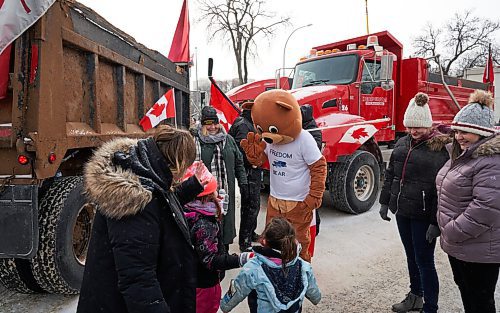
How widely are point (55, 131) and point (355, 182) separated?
4.52 m

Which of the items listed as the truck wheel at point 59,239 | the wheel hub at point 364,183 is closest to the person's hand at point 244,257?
the truck wheel at point 59,239

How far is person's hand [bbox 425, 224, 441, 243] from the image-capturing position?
119 inches

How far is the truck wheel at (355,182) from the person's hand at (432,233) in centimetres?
310

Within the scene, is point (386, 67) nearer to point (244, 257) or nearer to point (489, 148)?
point (489, 148)

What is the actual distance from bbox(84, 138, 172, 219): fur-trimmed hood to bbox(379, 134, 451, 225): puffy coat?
2.15 meters

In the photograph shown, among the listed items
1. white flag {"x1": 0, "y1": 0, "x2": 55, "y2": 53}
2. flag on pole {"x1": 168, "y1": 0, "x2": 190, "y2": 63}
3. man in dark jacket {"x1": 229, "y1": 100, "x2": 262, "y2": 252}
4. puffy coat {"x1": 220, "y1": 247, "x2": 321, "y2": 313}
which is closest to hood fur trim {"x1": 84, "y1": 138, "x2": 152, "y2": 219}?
puffy coat {"x1": 220, "y1": 247, "x2": 321, "y2": 313}

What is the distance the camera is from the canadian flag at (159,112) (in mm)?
4957

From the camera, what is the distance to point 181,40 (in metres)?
7.07

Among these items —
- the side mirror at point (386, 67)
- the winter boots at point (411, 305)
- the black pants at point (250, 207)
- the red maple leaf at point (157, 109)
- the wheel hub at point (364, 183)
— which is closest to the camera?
the winter boots at point (411, 305)

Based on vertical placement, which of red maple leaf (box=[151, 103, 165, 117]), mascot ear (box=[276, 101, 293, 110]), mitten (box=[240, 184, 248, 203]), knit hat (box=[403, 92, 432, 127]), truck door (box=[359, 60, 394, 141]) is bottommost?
A: mitten (box=[240, 184, 248, 203])

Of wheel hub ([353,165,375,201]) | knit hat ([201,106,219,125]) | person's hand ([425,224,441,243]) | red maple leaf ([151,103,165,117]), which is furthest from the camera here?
wheel hub ([353,165,375,201])

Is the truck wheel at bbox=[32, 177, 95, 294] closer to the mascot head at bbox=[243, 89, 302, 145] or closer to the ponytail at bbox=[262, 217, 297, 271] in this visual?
the mascot head at bbox=[243, 89, 302, 145]

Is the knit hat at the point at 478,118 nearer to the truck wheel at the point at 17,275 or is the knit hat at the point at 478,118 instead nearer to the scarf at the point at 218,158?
the scarf at the point at 218,158

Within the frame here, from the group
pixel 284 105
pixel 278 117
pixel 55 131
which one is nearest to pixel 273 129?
pixel 278 117
